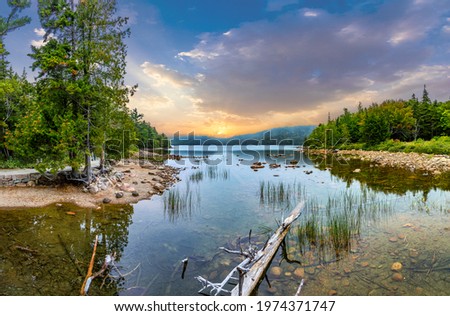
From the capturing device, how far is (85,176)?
14570mm

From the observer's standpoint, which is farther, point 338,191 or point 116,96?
point 338,191

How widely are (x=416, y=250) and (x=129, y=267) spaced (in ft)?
26.8

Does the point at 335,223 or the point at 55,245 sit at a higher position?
the point at 335,223

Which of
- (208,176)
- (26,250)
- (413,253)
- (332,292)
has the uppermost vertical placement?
(208,176)

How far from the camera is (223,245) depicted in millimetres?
7965

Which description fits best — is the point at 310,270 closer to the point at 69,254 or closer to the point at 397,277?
the point at 397,277

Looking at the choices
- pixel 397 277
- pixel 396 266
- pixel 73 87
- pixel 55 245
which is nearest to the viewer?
pixel 397 277

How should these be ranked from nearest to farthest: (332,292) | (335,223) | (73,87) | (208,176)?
(332,292)
(335,223)
(73,87)
(208,176)

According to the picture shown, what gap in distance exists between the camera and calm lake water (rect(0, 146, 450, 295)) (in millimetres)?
5578

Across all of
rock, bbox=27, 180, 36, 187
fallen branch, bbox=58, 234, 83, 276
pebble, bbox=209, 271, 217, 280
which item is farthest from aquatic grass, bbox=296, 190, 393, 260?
rock, bbox=27, 180, 36, 187

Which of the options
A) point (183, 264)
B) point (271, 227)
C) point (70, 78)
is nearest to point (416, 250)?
point (271, 227)

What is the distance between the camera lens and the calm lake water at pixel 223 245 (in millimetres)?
5578

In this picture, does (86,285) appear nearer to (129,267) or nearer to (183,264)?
(129,267)

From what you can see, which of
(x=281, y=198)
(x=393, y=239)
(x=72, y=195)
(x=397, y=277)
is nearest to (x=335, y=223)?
(x=393, y=239)
